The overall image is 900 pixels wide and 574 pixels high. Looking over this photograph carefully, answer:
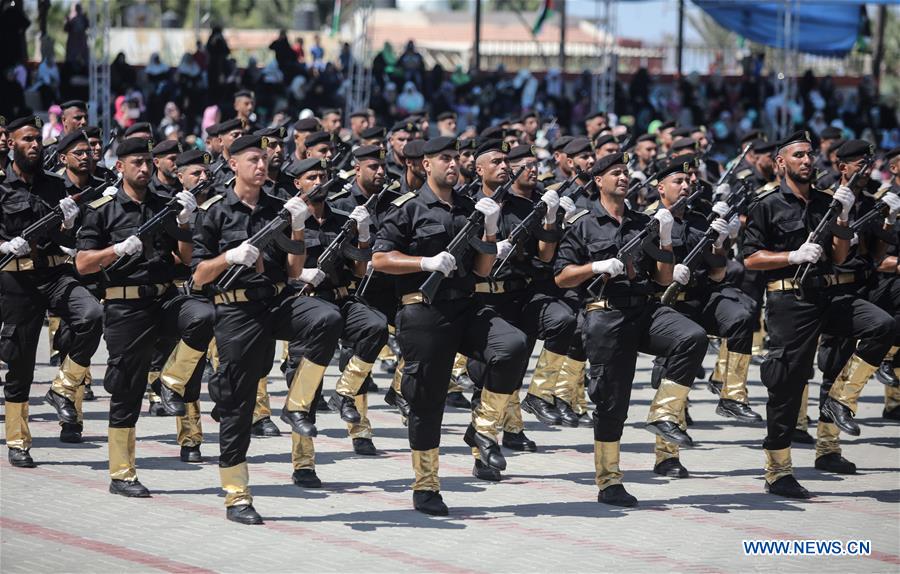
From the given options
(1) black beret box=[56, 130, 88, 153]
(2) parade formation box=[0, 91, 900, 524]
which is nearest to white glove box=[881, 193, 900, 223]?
(2) parade formation box=[0, 91, 900, 524]

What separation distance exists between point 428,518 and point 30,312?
3.14 m

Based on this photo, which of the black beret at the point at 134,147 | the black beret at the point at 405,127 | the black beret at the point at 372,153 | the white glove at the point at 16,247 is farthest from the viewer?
the black beret at the point at 405,127

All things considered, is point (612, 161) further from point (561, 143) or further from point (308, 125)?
point (308, 125)

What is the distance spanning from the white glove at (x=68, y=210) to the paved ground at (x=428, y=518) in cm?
161

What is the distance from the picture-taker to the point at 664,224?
29.9 ft

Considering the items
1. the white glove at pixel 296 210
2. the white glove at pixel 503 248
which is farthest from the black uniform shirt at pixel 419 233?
the white glove at pixel 296 210

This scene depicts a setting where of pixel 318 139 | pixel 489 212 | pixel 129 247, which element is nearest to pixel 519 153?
pixel 318 139

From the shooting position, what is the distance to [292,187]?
431 inches

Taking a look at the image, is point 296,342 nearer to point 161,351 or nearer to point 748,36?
point 161,351

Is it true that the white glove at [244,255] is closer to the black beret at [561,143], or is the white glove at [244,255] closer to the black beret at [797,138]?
the black beret at [797,138]

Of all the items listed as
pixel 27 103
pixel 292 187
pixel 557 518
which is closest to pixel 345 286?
pixel 292 187

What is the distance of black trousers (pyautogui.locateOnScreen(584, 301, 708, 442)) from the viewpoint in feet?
29.4

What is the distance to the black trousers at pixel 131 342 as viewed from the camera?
8719 mm

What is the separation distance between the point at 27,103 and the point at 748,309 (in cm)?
1559
